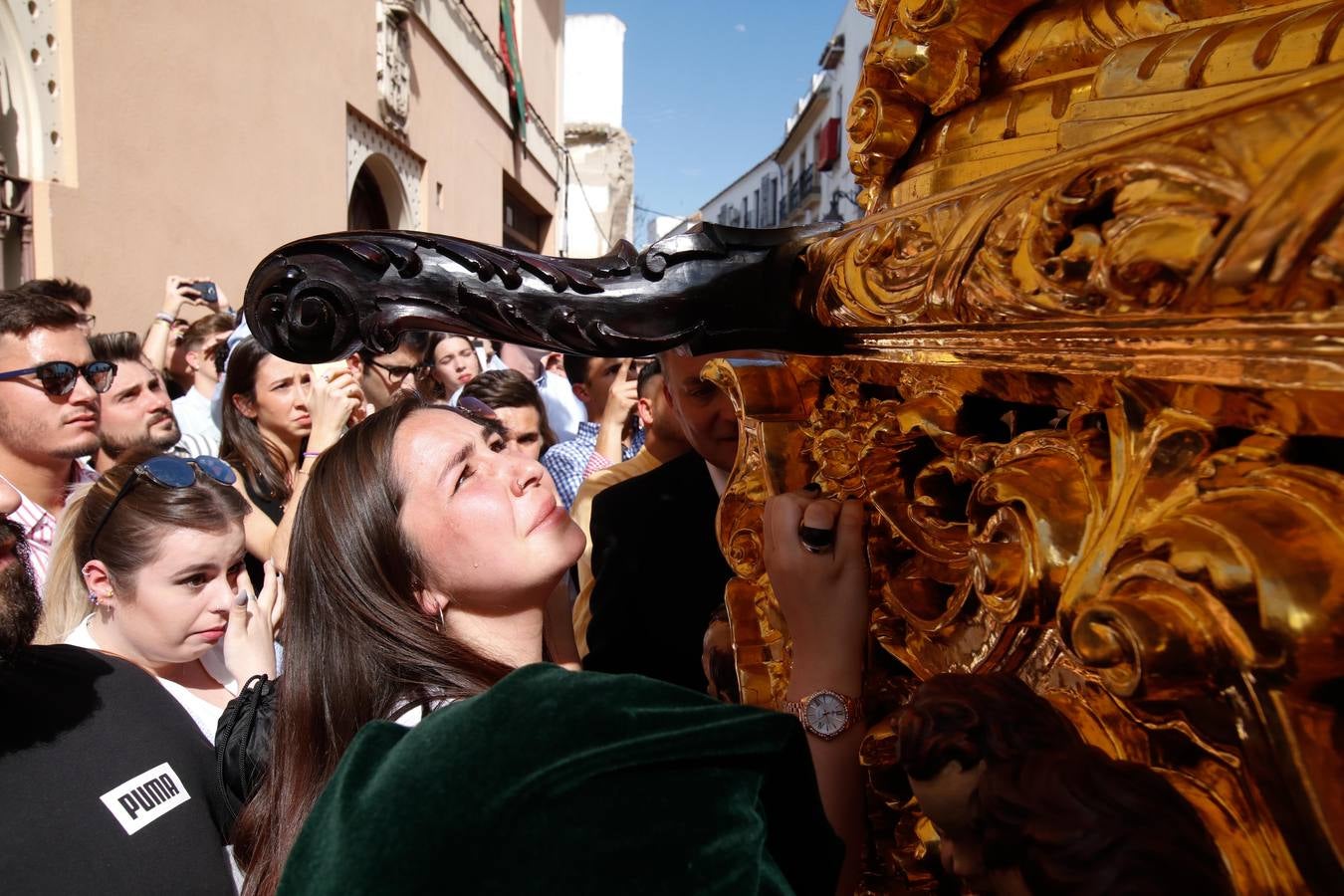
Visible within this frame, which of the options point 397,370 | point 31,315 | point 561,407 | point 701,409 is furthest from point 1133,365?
point 561,407

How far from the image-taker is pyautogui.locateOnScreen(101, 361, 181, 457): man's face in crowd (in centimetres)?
275

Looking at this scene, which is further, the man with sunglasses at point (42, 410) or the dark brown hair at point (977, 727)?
the man with sunglasses at point (42, 410)

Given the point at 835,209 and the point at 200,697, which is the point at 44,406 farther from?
the point at 835,209

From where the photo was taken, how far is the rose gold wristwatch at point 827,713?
31.2 inches

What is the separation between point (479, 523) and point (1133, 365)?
3.27 ft

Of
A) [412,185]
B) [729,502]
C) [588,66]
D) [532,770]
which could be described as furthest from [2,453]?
[588,66]

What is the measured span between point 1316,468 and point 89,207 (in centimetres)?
467

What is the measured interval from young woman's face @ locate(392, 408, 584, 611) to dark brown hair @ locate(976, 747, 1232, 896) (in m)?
0.91

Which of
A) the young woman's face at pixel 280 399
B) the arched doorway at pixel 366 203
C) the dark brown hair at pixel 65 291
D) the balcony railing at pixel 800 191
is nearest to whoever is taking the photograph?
the young woman's face at pixel 280 399

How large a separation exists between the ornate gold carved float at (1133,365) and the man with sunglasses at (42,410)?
212cm

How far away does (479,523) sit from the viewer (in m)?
1.30

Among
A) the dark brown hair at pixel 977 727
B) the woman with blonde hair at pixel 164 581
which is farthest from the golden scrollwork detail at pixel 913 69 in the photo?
the woman with blonde hair at pixel 164 581

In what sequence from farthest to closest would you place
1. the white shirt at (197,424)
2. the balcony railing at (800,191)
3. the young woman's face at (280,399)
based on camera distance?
the balcony railing at (800,191) → the white shirt at (197,424) → the young woman's face at (280,399)

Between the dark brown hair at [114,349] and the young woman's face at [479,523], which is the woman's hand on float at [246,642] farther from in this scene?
the dark brown hair at [114,349]
